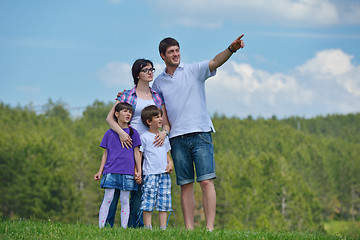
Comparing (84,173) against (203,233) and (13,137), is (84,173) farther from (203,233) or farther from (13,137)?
(203,233)

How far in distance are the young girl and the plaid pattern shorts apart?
174mm

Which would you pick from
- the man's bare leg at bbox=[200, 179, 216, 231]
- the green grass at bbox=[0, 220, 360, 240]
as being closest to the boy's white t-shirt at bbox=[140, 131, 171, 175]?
the man's bare leg at bbox=[200, 179, 216, 231]

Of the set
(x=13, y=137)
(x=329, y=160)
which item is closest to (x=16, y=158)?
(x=13, y=137)

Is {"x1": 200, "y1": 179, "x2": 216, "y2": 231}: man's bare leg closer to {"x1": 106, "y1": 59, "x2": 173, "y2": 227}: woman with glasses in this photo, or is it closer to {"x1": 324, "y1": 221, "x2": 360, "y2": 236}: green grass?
{"x1": 106, "y1": 59, "x2": 173, "y2": 227}: woman with glasses

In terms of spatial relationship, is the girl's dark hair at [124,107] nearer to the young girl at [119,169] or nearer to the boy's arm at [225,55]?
the young girl at [119,169]

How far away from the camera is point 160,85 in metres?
7.41

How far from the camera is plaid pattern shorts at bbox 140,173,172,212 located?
7102 mm

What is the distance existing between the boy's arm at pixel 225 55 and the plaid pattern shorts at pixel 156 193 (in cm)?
184

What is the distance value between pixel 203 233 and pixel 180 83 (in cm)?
229

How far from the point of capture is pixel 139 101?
7309 mm

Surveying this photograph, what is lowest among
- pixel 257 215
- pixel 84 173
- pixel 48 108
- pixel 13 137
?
pixel 257 215

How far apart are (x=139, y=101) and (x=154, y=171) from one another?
1.11 metres

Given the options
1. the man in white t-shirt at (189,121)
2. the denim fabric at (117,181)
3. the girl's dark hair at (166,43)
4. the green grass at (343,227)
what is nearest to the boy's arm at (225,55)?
the man in white t-shirt at (189,121)

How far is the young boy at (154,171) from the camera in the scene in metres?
7.10
